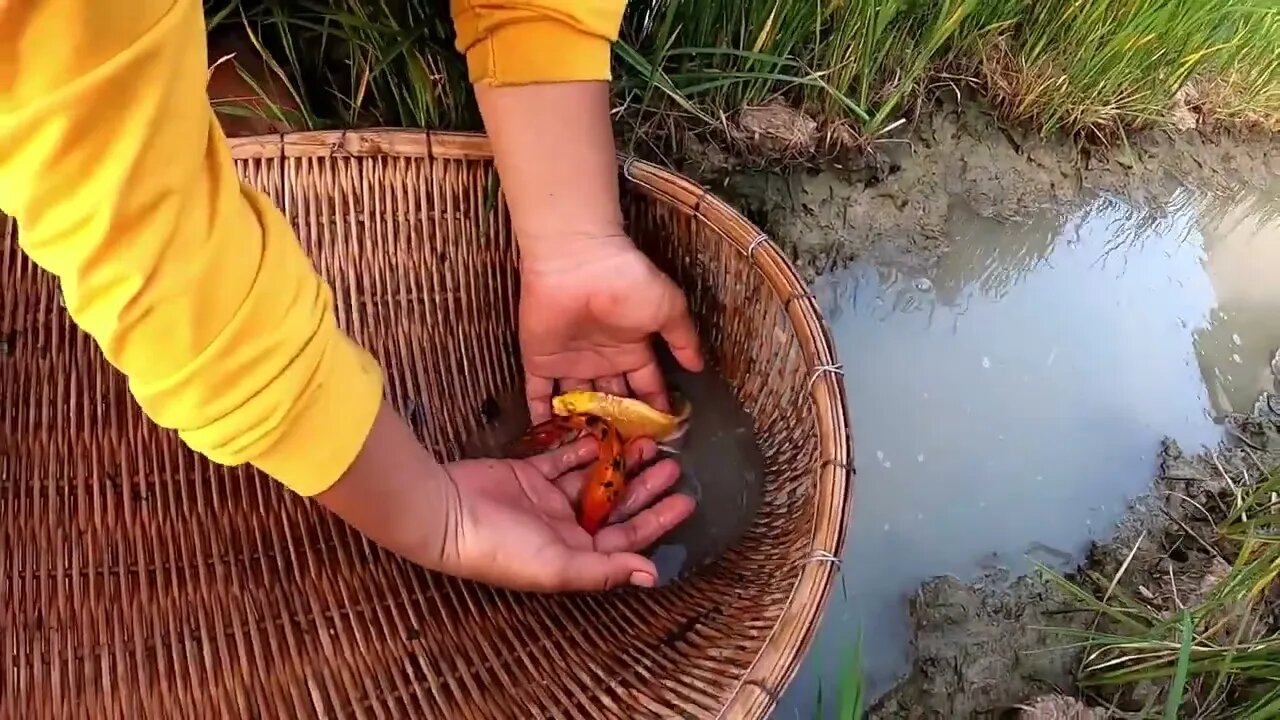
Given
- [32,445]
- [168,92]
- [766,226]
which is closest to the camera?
[168,92]

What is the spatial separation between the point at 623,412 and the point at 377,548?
298 mm

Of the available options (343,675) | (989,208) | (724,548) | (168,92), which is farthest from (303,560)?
(989,208)

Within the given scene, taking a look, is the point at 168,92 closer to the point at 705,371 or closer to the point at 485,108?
the point at 485,108

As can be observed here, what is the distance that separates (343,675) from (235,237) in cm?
49

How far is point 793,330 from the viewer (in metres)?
0.91

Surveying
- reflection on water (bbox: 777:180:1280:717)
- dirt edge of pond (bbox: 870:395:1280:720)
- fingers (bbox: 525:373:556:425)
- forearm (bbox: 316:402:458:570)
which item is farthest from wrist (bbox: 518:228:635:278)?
dirt edge of pond (bbox: 870:395:1280:720)

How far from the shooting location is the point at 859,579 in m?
1.08

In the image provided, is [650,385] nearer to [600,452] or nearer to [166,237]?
[600,452]

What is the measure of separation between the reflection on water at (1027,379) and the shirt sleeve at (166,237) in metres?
0.63

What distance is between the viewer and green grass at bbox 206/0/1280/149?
112 centimetres

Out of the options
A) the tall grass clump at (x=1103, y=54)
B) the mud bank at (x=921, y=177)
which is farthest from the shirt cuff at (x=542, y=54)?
the tall grass clump at (x=1103, y=54)

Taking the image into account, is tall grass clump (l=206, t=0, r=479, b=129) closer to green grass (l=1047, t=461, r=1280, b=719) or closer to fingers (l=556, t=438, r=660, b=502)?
fingers (l=556, t=438, r=660, b=502)

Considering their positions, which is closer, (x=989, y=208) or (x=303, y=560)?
(x=303, y=560)

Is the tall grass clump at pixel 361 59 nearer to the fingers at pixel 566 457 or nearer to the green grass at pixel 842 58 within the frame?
the green grass at pixel 842 58
